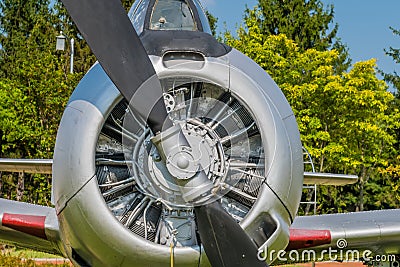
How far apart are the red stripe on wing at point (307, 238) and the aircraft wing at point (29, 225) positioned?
2.20 m

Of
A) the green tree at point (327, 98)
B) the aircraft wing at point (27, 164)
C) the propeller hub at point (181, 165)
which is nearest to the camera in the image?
the propeller hub at point (181, 165)

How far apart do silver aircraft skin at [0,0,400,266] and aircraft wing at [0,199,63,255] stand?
145 cm

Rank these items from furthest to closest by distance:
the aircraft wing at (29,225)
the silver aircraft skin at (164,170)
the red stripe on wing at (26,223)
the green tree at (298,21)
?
the green tree at (298,21)
the red stripe on wing at (26,223)
the aircraft wing at (29,225)
the silver aircraft skin at (164,170)

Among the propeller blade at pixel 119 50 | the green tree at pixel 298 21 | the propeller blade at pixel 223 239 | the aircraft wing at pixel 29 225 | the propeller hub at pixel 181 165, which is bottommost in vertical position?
the aircraft wing at pixel 29 225

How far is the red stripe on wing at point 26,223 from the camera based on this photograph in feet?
20.6

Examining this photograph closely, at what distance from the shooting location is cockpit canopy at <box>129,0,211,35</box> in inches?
209

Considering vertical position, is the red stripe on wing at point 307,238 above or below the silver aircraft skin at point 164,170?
below

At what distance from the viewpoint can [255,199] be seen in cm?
453

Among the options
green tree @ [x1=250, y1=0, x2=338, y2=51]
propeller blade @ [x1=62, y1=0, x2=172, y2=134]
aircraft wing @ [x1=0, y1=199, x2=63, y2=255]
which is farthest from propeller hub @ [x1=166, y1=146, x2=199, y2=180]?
green tree @ [x1=250, y1=0, x2=338, y2=51]

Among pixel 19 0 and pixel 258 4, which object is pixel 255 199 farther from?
pixel 19 0

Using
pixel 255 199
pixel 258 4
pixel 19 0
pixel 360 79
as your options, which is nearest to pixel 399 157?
pixel 360 79

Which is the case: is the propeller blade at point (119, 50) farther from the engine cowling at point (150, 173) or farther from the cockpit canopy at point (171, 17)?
the cockpit canopy at point (171, 17)

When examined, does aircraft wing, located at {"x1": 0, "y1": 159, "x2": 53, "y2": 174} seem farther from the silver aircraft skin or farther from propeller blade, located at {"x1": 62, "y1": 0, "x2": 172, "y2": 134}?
propeller blade, located at {"x1": 62, "y1": 0, "x2": 172, "y2": 134}

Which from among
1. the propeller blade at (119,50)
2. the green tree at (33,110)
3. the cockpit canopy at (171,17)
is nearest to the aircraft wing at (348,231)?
the cockpit canopy at (171,17)
